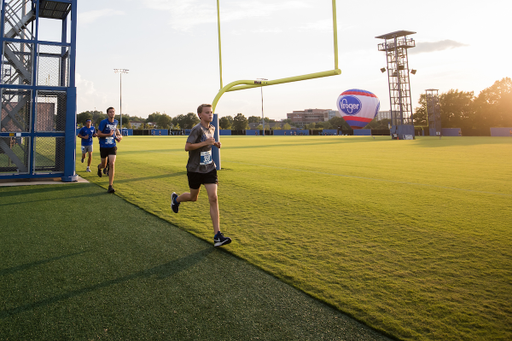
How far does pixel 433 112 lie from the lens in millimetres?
52469

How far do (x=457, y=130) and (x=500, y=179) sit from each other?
5240 cm

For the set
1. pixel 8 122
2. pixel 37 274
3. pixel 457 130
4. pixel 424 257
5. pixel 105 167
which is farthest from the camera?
pixel 457 130

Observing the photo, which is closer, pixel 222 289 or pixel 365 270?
pixel 222 289

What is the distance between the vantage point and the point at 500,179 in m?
9.88

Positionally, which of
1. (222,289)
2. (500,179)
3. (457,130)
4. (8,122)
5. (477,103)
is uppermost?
(477,103)

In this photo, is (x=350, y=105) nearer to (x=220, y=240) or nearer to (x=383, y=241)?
(x=383, y=241)

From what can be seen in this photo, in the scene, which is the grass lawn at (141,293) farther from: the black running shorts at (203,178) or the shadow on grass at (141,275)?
the black running shorts at (203,178)

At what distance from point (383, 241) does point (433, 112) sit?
181 ft

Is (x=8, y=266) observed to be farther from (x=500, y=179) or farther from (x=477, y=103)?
(x=477, y=103)

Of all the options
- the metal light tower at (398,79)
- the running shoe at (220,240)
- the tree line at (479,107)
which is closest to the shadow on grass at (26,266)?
the running shoe at (220,240)

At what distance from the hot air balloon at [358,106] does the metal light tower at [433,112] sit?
15204mm

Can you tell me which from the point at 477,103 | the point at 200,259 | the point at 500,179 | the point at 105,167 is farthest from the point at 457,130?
the point at 200,259

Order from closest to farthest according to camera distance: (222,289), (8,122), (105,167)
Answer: (222,289)
(8,122)
(105,167)

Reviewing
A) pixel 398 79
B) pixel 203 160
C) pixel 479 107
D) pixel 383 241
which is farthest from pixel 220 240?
pixel 479 107
